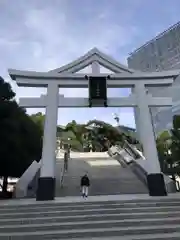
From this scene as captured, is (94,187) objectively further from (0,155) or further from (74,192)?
(0,155)

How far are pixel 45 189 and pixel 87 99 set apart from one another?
176 inches

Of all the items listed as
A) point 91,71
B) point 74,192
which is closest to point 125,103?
point 91,71

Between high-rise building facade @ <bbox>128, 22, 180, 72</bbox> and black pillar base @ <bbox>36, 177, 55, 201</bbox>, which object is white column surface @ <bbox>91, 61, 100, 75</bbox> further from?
high-rise building facade @ <bbox>128, 22, 180, 72</bbox>

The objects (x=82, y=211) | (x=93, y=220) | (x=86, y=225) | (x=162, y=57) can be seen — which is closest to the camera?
(x=86, y=225)

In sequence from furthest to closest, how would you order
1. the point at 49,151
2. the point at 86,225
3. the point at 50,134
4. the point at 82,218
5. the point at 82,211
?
the point at 50,134 → the point at 49,151 → the point at 82,211 → the point at 82,218 → the point at 86,225

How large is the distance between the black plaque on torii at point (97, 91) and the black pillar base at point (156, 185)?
385 cm

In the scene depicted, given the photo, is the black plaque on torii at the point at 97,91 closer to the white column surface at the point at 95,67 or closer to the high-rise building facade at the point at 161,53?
the white column surface at the point at 95,67

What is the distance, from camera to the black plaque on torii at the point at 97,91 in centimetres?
1384

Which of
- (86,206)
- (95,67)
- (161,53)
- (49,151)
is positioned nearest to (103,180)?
(49,151)

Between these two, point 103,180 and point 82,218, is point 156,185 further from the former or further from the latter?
point 82,218

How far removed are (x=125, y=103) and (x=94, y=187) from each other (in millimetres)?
4288

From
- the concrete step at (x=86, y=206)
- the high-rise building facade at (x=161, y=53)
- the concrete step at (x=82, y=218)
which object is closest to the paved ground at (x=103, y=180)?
the concrete step at (x=86, y=206)

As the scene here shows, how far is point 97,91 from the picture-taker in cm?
1393

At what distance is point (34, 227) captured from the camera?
7.92 metres
